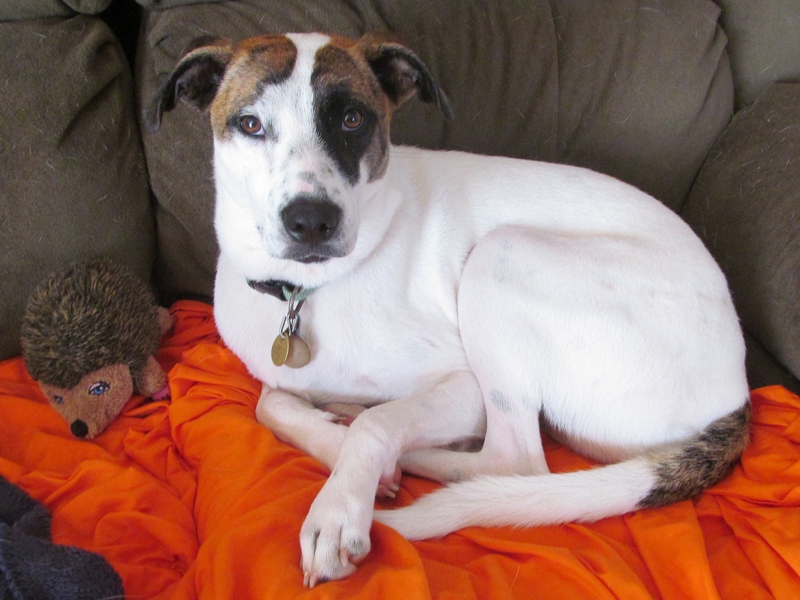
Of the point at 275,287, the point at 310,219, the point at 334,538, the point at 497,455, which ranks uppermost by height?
the point at 310,219

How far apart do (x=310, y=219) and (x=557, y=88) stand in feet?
4.74

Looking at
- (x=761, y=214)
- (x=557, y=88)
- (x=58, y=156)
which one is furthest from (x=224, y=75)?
(x=761, y=214)

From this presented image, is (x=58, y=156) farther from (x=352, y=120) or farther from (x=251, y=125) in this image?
(x=352, y=120)

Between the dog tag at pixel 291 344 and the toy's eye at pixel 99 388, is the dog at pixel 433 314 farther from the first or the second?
the toy's eye at pixel 99 388

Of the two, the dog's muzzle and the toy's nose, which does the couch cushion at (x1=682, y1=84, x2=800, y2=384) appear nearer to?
the dog's muzzle

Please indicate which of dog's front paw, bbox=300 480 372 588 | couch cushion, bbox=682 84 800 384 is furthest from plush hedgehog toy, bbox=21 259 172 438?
couch cushion, bbox=682 84 800 384

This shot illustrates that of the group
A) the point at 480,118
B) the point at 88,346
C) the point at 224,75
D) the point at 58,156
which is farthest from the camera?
the point at 480,118

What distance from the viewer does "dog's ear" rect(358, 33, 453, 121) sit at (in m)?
1.52

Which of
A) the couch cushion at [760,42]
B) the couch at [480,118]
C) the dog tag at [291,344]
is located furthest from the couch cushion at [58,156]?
the couch cushion at [760,42]

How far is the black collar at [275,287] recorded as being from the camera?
161 cm

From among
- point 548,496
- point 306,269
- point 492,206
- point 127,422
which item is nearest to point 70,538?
point 127,422

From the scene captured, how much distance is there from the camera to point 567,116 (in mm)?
2268

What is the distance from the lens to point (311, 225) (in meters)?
1.26

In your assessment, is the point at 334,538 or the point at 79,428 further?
the point at 79,428
